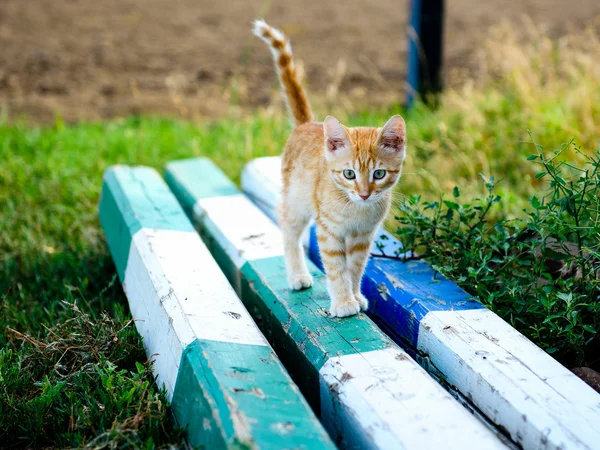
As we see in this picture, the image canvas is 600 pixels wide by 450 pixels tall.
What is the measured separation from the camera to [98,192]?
4566mm

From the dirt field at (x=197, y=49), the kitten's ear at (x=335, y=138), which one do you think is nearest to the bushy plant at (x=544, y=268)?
the kitten's ear at (x=335, y=138)

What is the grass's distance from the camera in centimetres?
223

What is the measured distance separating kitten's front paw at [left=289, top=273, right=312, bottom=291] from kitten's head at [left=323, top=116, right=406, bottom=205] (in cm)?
39

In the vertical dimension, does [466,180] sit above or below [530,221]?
below

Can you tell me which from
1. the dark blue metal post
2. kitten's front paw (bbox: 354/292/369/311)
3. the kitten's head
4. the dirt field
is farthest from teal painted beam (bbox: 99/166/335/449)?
the dark blue metal post

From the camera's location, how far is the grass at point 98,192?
88.0 inches

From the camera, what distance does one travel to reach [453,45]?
8086mm

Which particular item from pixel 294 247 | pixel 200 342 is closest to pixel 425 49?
pixel 294 247

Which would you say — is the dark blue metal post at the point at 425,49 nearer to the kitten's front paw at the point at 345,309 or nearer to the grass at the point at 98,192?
the grass at the point at 98,192

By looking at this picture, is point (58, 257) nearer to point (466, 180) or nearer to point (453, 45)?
point (466, 180)

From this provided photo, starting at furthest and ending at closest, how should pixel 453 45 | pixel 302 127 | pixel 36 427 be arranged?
1. pixel 453 45
2. pixel 302 127
3. pixel 36 427

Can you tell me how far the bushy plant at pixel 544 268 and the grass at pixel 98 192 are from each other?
0.13 meters

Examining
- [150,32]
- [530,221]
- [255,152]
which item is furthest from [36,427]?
[150,32]

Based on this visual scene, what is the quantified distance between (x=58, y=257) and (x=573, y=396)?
2650 mm
